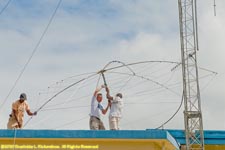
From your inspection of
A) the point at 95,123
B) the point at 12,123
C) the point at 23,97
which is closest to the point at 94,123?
the point at 95,123

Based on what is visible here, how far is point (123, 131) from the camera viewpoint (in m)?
15.3

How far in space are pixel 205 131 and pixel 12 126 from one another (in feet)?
45.9

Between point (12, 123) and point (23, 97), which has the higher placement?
point (23, 97)

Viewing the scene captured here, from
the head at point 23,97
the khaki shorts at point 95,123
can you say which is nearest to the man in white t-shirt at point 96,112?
the khaki shorts at point 95,123

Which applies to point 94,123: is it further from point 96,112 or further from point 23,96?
point 23,96

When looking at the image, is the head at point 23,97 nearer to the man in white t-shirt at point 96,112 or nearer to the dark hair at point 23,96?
the dark hair at point 23,96

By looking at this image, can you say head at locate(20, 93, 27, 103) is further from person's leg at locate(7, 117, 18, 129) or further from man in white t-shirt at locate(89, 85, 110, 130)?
man in white t-shirt at locate(89, 85, 110, 130)

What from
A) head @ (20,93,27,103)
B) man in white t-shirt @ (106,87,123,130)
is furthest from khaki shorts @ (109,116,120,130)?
head @ (20,93,27,103)

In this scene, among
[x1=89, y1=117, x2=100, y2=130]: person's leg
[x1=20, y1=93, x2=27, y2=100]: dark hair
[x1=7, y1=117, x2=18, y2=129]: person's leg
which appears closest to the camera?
[x1=20, y1=93, x2=27, y2=100]: dark hair

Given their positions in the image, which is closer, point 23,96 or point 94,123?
point 23,96

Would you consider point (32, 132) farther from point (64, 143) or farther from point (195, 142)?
point (195, 142)

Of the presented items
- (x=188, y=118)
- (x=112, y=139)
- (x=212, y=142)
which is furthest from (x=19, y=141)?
(x=188, y=118)

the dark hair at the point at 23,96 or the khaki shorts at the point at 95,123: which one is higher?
the dark hair at the point at 23,96

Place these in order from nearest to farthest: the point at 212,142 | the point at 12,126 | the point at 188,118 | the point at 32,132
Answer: the point at 32,132
the point at 12,126
the point at 212,142
the point at 188,118
